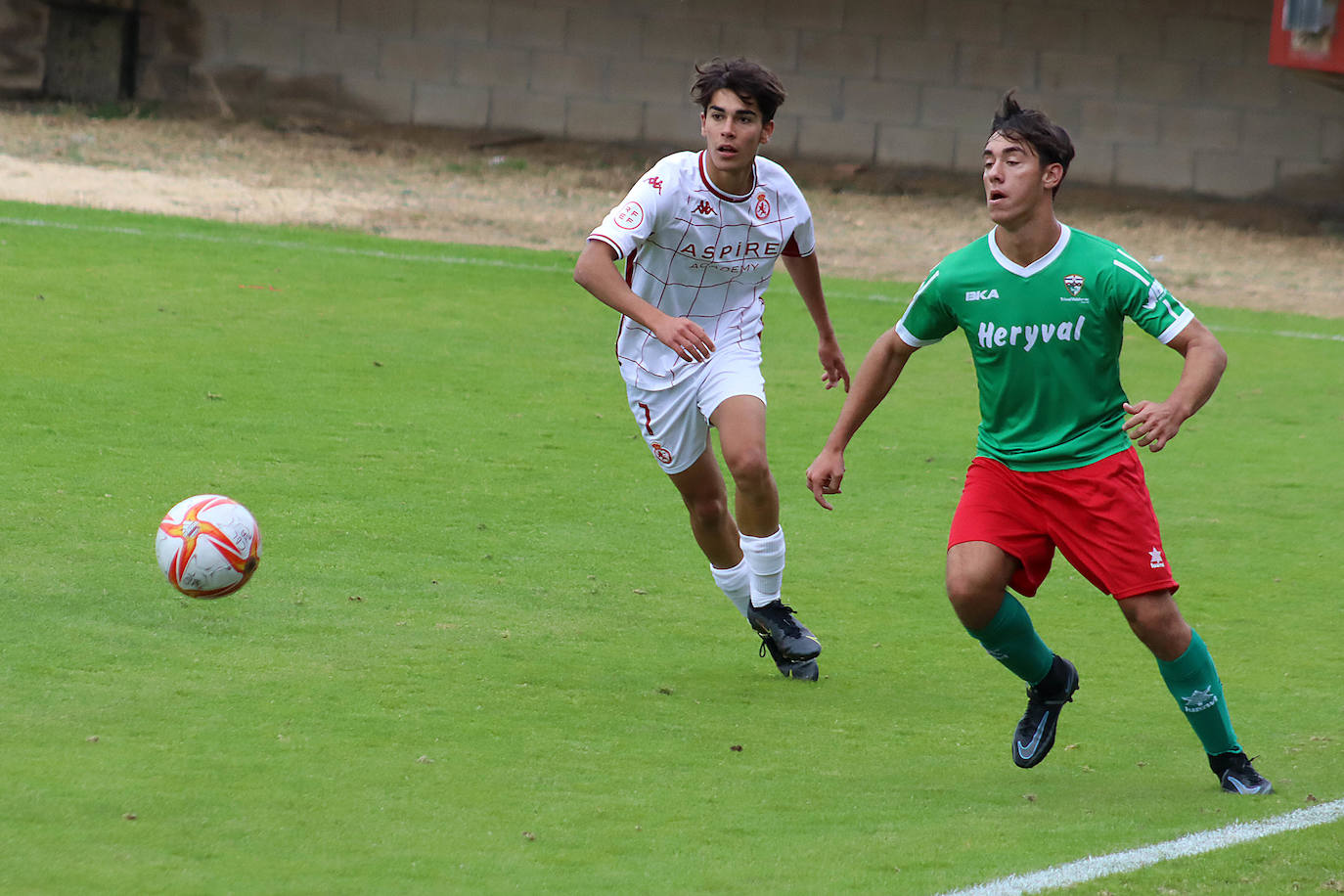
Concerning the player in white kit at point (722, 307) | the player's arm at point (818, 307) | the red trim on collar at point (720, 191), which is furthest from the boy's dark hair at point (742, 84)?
the player's arm at point (818, 307)

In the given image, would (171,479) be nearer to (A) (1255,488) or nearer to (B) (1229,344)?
(A) (1255,488)

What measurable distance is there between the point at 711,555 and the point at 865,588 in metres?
1.17

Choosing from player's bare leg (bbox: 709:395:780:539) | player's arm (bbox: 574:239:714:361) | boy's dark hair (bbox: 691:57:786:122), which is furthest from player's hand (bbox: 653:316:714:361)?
boy's dark hair (bbox: 691:57:786:122)

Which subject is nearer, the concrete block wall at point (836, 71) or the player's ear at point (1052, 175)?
the player's ear at point (1052, 175)

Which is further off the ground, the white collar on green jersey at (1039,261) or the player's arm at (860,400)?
the white collar on green jersey at (1039,261)

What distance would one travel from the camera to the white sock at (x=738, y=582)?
6000 millimetres

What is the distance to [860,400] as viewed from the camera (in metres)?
4.99

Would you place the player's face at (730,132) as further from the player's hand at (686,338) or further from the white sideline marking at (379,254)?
the white sideline marking at (379,254)

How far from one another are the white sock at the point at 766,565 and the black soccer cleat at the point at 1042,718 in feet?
3.78

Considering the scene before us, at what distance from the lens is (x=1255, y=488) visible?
30.4 ft

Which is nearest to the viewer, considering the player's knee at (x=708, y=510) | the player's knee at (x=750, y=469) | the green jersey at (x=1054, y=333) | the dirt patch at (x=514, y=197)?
the green jersey at (x=1054, y=333)

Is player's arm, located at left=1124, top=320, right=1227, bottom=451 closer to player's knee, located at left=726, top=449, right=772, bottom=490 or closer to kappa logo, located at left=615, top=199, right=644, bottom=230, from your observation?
player's knee, located at left=726, top=449, right=772, bottom=490

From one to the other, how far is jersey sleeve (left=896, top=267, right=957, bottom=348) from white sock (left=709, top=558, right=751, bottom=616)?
1.33m

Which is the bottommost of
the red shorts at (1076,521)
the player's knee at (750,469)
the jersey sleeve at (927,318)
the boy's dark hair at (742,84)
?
the player's knee at (750,469)
